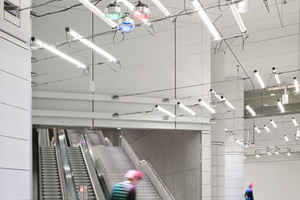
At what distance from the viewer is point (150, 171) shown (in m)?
20.9

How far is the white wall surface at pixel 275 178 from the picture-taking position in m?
37.5

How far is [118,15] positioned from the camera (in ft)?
25.2

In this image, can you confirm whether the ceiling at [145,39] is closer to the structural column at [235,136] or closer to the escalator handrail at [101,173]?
the escalator handrail at [101,173]

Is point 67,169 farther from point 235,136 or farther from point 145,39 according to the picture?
point 235,136

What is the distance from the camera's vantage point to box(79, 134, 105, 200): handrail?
59.6ft

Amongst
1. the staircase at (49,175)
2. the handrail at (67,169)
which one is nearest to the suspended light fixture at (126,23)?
the handrail at (67,169)

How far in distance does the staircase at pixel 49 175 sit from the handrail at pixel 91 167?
53.6 inches

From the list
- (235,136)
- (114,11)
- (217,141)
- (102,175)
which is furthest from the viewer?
(235,136)

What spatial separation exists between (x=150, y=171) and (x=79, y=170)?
3.09 meters

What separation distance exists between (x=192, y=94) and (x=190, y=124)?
3.80 ft

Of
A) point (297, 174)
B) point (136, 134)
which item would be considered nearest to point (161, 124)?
point (136, 134)
